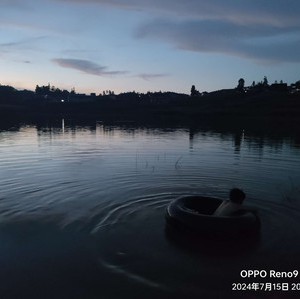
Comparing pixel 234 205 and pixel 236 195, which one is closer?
pixel 236 195

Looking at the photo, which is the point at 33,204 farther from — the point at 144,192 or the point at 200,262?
the point at 200,262

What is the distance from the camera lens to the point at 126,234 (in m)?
13.3

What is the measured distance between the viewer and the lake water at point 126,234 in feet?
32.8

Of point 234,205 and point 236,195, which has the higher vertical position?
point 236,195

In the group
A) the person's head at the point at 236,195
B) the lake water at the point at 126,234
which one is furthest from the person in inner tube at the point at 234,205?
the lake water at the point at 126,234

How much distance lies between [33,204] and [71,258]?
6.18 meters

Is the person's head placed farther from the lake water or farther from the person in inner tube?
the lake water

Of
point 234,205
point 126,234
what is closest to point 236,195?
point 234,205

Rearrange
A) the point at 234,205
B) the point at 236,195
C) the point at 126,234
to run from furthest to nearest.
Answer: the point at 126,234 < the point at 234,205 < the point at 236,195

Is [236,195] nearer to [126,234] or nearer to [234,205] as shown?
[234,205]

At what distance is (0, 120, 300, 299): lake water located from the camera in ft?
32.8

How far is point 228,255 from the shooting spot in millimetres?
11766

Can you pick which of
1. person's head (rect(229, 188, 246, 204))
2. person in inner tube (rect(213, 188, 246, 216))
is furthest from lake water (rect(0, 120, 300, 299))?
person's head (rect(229, 188, 246, 204))

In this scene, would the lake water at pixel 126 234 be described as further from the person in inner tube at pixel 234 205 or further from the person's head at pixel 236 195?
the person's head at pixel 236 195
